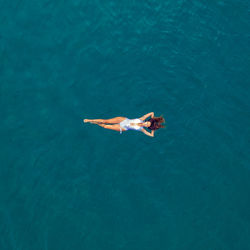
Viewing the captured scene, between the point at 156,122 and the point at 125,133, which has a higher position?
the point at 125,133

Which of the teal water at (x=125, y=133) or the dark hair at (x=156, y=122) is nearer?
the dark hair at (x=156, y=122)

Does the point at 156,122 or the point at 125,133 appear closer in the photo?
the point at 156,122

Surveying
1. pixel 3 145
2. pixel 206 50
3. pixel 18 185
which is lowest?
pixel 18 185

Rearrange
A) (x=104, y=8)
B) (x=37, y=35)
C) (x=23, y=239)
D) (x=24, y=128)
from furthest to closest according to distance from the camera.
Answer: (x=104, y=8) → (x=37, y=35) → (x=24, y=128) → (x=23, y=239)

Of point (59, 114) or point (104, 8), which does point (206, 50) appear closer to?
point (104, 8)

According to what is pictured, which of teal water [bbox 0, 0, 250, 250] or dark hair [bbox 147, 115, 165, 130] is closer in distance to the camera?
dark hair [bbox 147, 115, 165, 130]

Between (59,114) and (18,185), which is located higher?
(59,114)

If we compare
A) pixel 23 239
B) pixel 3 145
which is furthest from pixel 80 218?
pixel 3 145

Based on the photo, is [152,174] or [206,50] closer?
[152,174]
